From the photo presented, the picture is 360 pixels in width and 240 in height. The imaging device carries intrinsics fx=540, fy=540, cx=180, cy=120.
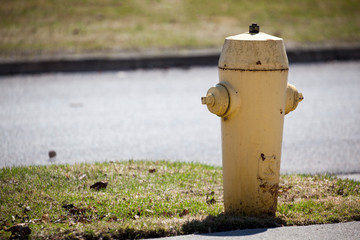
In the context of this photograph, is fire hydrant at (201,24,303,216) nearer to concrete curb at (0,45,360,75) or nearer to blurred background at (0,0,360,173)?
blurred background at (0,0,360,173)

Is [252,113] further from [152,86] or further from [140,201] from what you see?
[152,86]

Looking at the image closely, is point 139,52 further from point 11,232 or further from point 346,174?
point 11,232

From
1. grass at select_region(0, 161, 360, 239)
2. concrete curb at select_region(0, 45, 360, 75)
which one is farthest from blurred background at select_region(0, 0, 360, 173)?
grass at select_region(0, 161, 360, 239)

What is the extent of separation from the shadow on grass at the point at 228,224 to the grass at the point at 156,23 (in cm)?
849

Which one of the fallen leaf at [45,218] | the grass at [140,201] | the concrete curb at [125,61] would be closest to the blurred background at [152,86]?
the concrete curb at [125,61]

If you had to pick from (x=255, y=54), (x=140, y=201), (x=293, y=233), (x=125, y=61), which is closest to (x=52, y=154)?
(x=140, y=201)

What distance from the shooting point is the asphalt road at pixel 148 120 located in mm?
5867

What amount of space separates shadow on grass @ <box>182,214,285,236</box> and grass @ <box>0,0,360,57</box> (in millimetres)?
8487

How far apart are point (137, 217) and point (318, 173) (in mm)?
2101

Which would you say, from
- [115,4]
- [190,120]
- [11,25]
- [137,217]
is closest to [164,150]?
[190,120]

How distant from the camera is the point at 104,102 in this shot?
8.38 m

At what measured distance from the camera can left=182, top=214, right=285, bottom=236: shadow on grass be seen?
352cm

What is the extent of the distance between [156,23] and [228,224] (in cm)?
1089

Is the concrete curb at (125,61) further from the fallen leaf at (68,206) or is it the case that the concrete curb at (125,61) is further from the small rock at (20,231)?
the small rock at (20,231)
